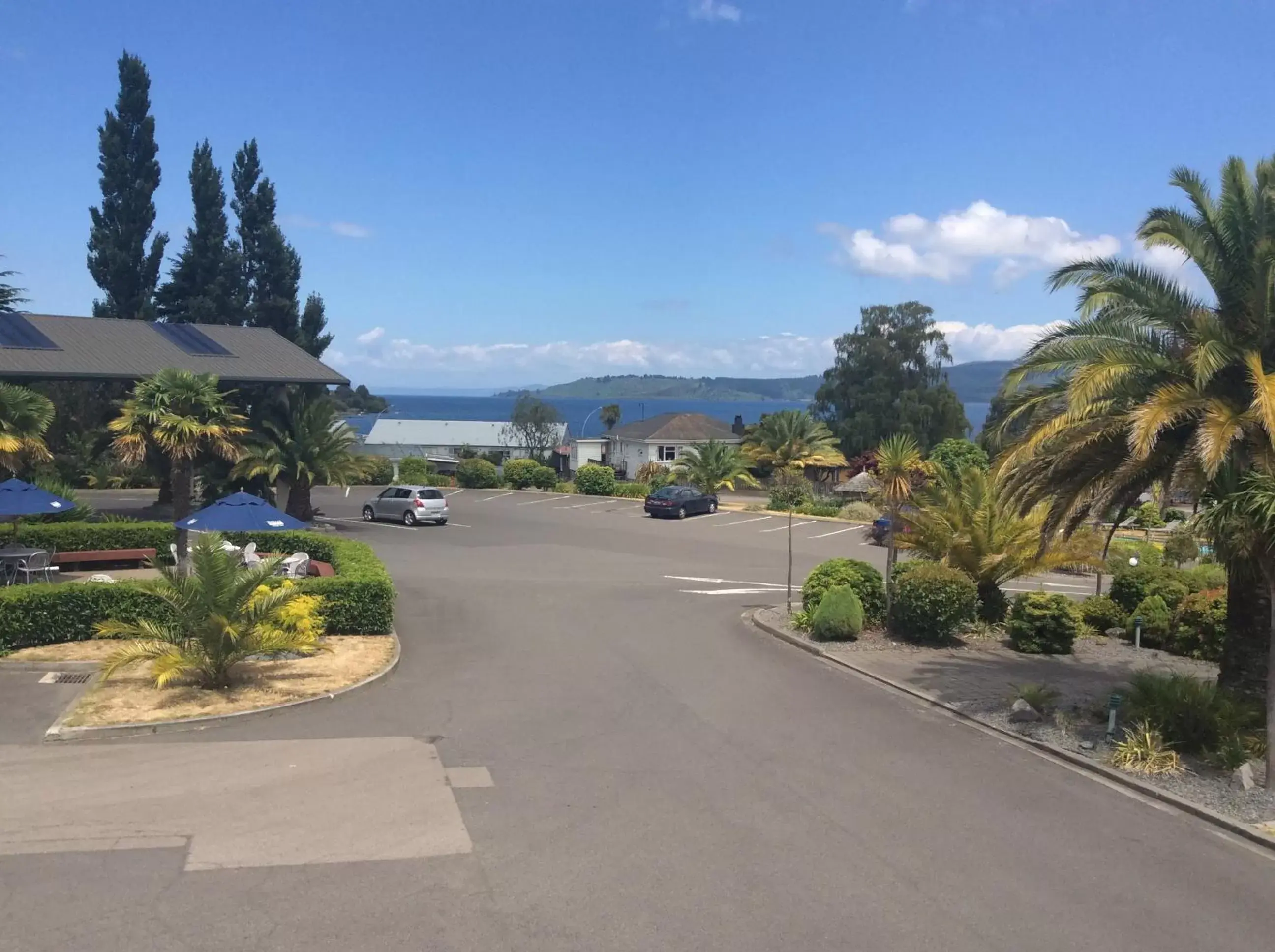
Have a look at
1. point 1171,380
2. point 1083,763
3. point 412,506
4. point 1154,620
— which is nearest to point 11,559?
point 412,506

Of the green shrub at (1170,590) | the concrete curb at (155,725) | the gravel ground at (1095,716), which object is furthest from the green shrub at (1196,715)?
the concrete curb at (155,725)

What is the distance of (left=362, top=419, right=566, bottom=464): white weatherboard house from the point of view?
70.7m

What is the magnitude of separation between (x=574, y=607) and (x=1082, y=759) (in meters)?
11.3

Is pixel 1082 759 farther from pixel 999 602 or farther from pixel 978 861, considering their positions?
pixel 999 602

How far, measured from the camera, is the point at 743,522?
42.5 meters

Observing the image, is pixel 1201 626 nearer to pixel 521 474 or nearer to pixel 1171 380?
pixel 1171 380

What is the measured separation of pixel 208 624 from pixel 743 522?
31707 millimetres

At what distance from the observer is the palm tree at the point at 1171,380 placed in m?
10.7

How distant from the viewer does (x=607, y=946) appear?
21.0ft

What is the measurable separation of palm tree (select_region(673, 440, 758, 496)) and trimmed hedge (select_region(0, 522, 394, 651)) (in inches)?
1277

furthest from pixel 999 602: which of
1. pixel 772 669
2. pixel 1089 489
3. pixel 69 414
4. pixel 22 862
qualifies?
pixel 69 414

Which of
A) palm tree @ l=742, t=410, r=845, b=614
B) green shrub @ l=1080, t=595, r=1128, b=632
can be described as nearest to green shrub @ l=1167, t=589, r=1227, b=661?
green shrub @ l=1080, t=595, r=1128, b=632

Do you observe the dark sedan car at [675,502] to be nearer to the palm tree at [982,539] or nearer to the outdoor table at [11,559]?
the palm tree at [982,539]

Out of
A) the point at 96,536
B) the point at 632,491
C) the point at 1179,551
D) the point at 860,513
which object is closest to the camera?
the point at 96,536
